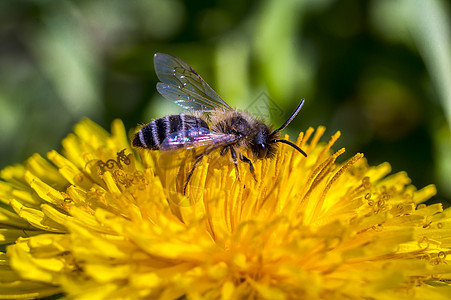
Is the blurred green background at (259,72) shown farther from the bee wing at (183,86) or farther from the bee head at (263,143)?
the bee head at (263,143)

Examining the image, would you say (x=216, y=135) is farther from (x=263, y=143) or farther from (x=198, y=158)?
(x=263, y=143)

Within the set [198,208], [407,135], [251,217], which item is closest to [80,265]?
[198,208]

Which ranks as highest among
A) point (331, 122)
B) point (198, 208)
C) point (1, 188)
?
point (331, 122)

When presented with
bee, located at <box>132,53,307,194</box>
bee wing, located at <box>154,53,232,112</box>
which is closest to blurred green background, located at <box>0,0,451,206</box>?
bee wing, located at <box>154,53,232,112</box>

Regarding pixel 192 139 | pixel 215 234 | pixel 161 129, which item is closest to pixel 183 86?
pixel 161 129

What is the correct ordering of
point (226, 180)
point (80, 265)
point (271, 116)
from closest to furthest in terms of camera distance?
point (80, 265) → point (226, 180) → point (271, 116)

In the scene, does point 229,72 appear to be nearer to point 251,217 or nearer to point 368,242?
point 251,217
